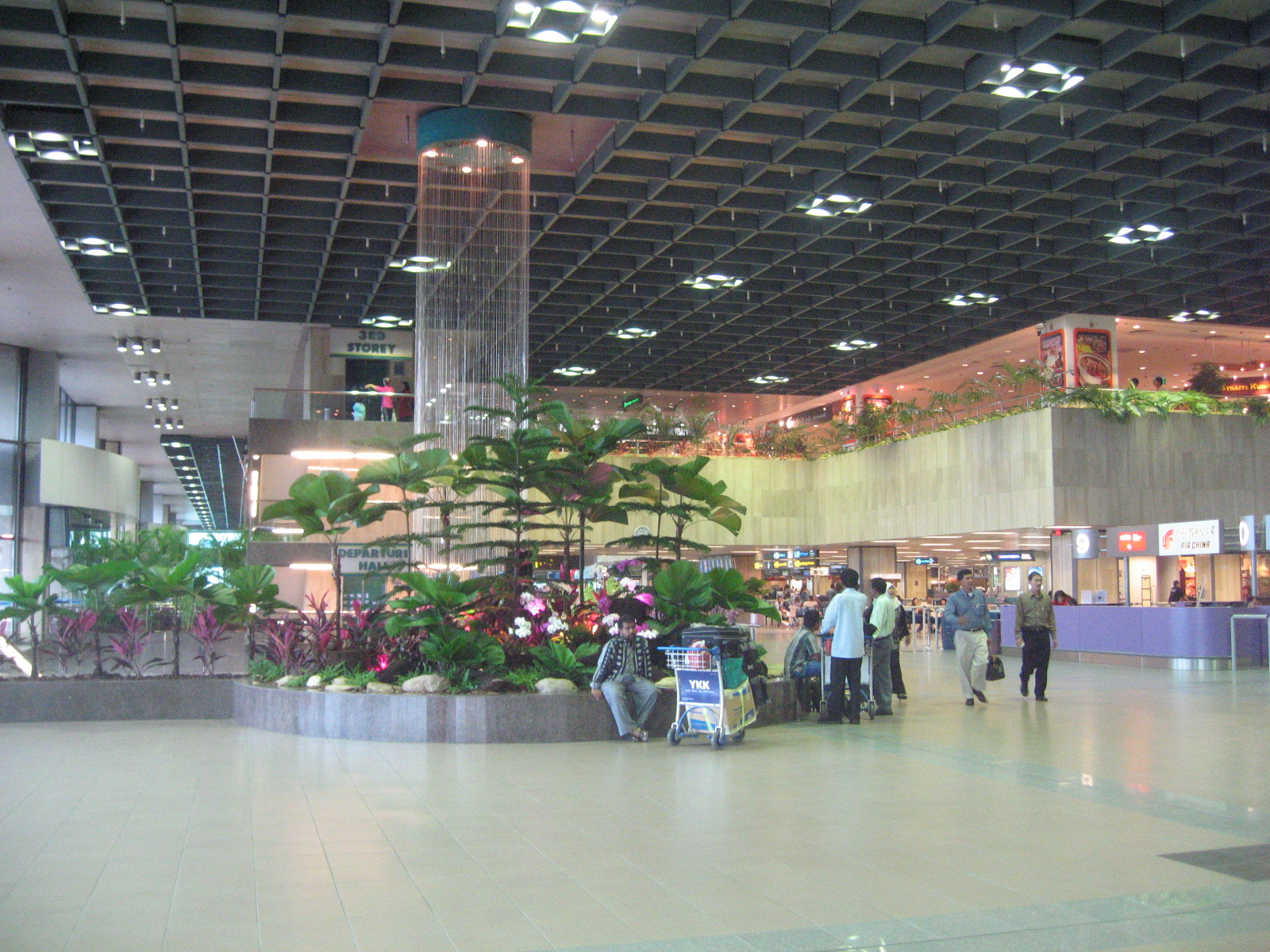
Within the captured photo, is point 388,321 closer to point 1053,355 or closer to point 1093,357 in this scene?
point 1053,355

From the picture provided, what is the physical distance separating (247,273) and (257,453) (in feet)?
10.2

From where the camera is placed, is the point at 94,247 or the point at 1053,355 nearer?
the point at 94,247

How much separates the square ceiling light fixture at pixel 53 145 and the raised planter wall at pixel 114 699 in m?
6.16

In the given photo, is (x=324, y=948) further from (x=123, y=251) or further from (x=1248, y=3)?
(x=123, y=251)

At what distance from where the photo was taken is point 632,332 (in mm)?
25328

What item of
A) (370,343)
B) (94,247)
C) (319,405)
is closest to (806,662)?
(319,405)

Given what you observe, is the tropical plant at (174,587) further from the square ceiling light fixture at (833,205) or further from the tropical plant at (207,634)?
the square ceiling light fixture at (833,205)

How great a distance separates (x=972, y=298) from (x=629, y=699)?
14710 mm

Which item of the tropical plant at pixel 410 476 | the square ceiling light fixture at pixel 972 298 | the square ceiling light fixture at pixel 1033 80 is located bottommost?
the tropical plant at pixel 410 476

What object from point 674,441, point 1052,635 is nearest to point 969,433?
point 674,441

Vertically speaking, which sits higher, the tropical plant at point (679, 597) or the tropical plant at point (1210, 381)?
the tropical plant at point (1210, 381)

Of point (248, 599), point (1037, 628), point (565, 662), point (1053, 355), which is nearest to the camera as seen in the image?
point (565, 662)

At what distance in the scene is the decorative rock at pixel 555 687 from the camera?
412 inches

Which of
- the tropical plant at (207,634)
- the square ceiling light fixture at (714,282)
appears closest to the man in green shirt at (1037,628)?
the square ceiling light fixture at (714,282)
